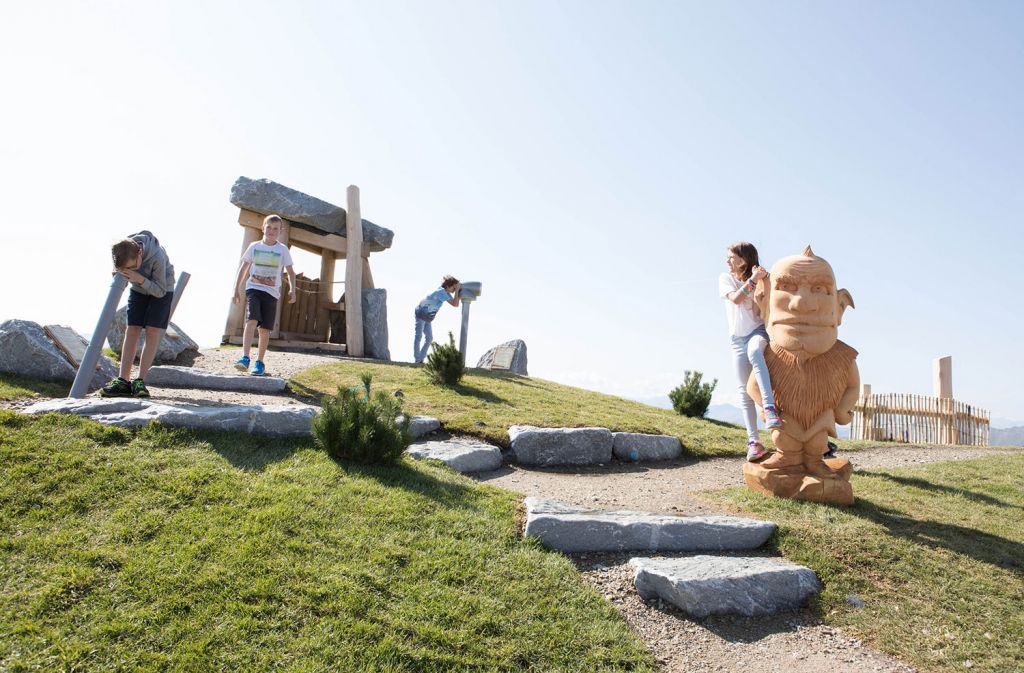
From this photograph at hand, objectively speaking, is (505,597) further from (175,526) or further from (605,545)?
(175,526)

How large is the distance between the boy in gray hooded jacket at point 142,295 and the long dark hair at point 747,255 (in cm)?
631

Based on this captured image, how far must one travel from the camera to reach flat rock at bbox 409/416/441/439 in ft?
22.9

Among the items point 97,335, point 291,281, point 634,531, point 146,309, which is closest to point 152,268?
point 146,309

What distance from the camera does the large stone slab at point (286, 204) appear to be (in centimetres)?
1401

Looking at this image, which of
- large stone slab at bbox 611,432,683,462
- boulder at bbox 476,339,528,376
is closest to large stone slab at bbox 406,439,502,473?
large stone slab at bbox 611,432,683,462

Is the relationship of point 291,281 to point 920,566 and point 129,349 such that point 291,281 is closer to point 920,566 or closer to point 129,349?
point 129,349

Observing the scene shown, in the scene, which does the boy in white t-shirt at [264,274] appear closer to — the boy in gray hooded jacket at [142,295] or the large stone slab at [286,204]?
the boy in gray hooded jacket at [142,295]

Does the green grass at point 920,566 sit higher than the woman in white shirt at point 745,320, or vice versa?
the woman in white shirt at point 745,320

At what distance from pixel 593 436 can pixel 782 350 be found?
273cm

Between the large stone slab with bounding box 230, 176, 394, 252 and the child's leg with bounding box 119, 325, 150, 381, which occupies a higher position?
the large stone slab with bounding box 230, 176, 394, 252

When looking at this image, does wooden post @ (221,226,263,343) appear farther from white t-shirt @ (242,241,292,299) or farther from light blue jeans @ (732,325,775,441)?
light blue jeans @ (732,325,775,441)

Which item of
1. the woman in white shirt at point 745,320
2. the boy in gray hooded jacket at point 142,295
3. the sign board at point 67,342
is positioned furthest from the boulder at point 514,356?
the boy in gray hooded jacket at point 142,295

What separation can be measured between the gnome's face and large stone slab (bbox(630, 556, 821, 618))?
2075mm

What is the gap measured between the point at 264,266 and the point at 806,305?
6821mm
